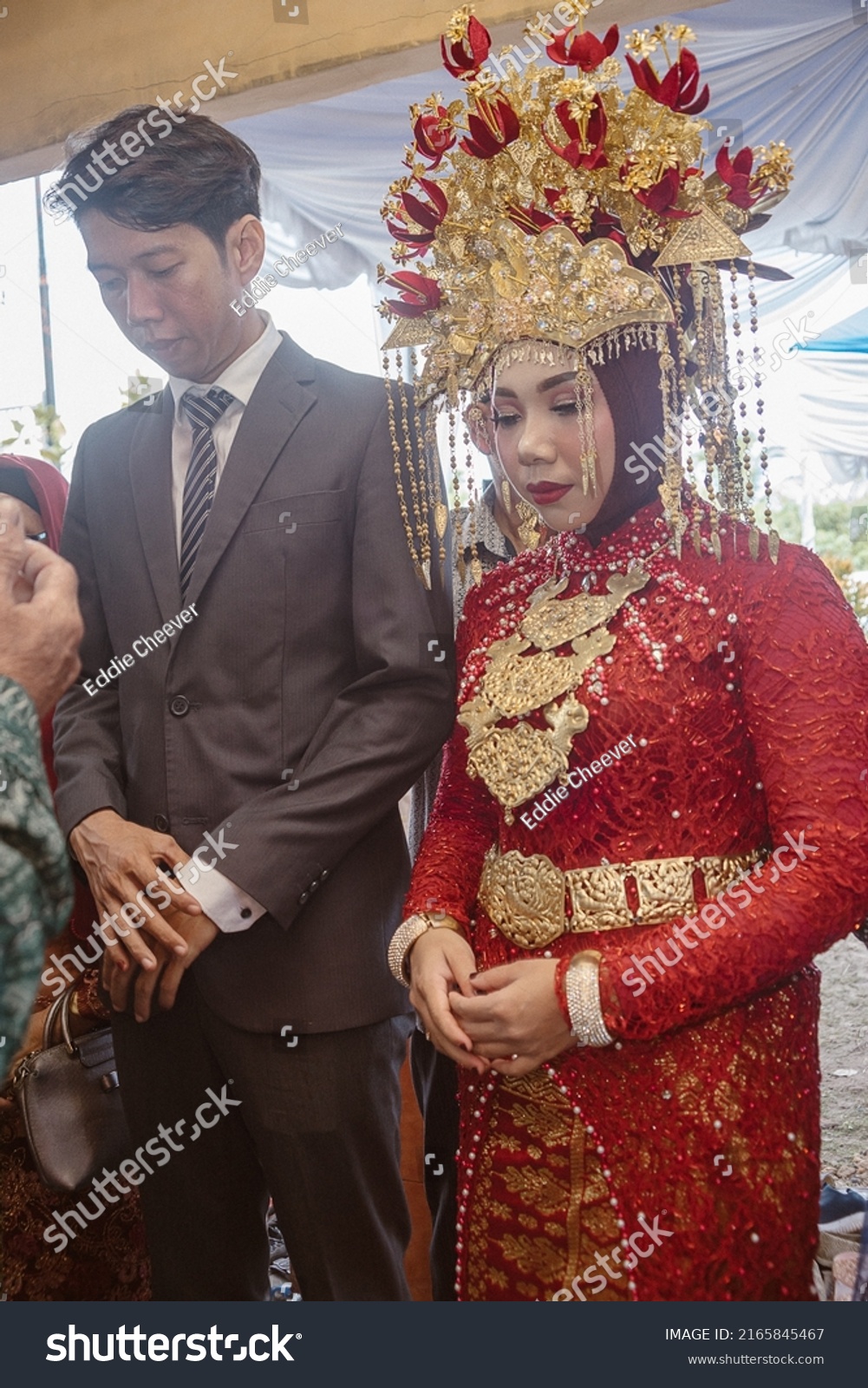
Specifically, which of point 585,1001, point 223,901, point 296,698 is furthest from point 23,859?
point 585,1001

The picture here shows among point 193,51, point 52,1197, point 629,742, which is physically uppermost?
point 193,51

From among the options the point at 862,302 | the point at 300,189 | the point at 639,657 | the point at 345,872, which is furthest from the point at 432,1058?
the point at 300,189

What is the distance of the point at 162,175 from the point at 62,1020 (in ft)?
3.83

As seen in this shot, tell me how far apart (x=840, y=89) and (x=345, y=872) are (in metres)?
1.23

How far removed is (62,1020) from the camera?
1815 millimetres

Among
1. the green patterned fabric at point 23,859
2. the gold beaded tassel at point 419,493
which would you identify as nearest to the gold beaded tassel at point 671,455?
the gold beaded tassel at point 419,493

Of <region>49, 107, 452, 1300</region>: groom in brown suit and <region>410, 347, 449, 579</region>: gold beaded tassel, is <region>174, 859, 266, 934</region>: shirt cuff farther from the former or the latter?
<region>410, 347, 449, 579</region>: gold beaded tassel

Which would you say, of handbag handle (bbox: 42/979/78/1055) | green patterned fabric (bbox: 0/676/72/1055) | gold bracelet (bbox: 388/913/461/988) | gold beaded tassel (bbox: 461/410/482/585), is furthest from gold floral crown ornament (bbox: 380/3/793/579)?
handbag handle (bbox: 42/979/78/1055)

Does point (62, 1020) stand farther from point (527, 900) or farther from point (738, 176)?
point (738, 176)

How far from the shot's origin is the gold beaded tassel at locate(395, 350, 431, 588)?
63.8 inches

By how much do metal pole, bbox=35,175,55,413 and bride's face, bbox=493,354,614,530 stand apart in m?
0.90

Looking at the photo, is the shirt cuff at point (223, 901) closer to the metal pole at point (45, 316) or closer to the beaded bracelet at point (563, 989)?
the beaded bracelet at point (563, 989)

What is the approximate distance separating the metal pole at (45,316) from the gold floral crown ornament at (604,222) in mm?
808

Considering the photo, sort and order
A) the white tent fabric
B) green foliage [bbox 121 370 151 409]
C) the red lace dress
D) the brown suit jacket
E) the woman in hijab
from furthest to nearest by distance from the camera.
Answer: green foliage [bbox 121 370 151 409], the woman in hijab, the white tent fabric, the brown suit jacket, the red lace dress
